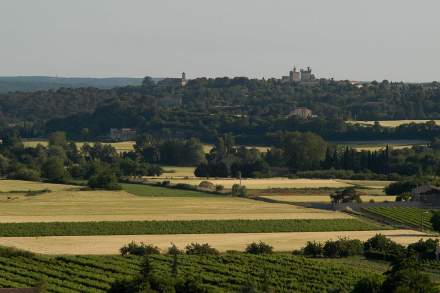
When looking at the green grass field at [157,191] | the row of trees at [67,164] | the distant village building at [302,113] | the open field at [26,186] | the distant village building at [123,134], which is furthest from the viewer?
the distant village building at [302,113]

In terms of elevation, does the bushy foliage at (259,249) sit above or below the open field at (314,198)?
above

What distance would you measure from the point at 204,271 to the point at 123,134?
395 feet

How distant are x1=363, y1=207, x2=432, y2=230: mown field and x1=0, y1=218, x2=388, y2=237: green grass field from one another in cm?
206

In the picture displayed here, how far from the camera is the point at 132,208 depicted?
80125 millimetres

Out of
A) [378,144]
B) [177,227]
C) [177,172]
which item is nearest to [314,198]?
[177,227]

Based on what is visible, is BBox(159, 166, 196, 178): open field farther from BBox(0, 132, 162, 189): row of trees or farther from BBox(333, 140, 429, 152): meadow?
BBox(333, 140, 429, 152): meadow

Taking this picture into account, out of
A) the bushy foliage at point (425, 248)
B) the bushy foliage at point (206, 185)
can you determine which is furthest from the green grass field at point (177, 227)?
the bushy foliage at point (206, 185)

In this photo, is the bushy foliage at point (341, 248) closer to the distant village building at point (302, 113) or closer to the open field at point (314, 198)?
the open field at point (314, 198)

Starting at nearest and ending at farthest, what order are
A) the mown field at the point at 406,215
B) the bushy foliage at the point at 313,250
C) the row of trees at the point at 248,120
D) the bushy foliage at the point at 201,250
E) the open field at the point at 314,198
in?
1. the bushy foliage at the point at 201,250
2. the bushy foliage at the point at 313,250
3. the mown field at the point at 406,215
4. the open field at the point at 314,198
5. the row of trees at the point at 248,120

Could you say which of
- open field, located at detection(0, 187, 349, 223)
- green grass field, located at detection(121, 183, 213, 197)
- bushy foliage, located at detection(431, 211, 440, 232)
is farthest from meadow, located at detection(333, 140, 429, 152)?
bushy foliage, located at detection(431, 211, 440, 232)

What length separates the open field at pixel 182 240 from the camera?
5919cm

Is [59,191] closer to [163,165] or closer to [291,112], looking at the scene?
[163,165]

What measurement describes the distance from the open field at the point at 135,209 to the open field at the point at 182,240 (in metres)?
7.81

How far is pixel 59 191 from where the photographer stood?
3627 inches
